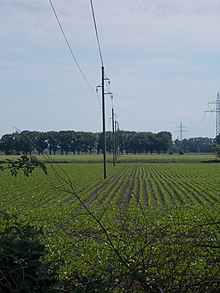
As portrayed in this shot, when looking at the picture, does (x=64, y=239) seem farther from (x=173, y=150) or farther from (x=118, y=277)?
(x=173, y=150)

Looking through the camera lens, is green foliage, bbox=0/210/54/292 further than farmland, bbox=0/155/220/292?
No

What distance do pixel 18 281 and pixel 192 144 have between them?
181961mm

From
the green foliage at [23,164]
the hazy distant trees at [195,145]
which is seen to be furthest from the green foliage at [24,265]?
the hazy distant trees at [195,145]

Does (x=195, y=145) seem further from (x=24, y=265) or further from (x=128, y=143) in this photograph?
(x=24, y=265)

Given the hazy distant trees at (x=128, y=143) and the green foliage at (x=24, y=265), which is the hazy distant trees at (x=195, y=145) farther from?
the green foliage at (x=24, y=265)

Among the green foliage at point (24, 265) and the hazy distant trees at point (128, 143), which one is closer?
the green foliage at point (24, 265)

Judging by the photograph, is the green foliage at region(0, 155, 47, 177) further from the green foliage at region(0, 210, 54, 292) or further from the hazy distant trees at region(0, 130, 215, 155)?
the hazy distant trees at region(0, 130, 215, 155)

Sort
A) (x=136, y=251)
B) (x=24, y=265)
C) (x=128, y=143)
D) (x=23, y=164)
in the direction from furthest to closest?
1. (x=128, y=143)
2. (x=23, y=164)
3. (x=136, y=251)
4. (x=24, y=265)

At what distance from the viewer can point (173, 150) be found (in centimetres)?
16775

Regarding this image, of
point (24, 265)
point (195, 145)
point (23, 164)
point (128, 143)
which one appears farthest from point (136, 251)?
point (195, 145)

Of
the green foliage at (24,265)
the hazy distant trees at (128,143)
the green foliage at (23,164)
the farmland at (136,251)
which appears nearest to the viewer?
the green foliage at (24,265)

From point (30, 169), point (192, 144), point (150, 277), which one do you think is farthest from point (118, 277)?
point (192, 144)

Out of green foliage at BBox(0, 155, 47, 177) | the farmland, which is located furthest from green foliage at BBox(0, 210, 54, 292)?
green foliage at BBox(0, 155, 47, 177)

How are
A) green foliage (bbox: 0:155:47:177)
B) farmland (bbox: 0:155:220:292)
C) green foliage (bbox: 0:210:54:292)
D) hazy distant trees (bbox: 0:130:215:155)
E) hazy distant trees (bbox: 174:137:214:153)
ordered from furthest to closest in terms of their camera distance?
hazy distant trees (bbox: 174:137:214:153) → hazy distant trees (bbox: 0:130:215:155) → green foliage (bbox: 0:155:47:177) → farmland (bbox: 0:155:220:292) → green foliage (bbox: 0:210:54:292)
